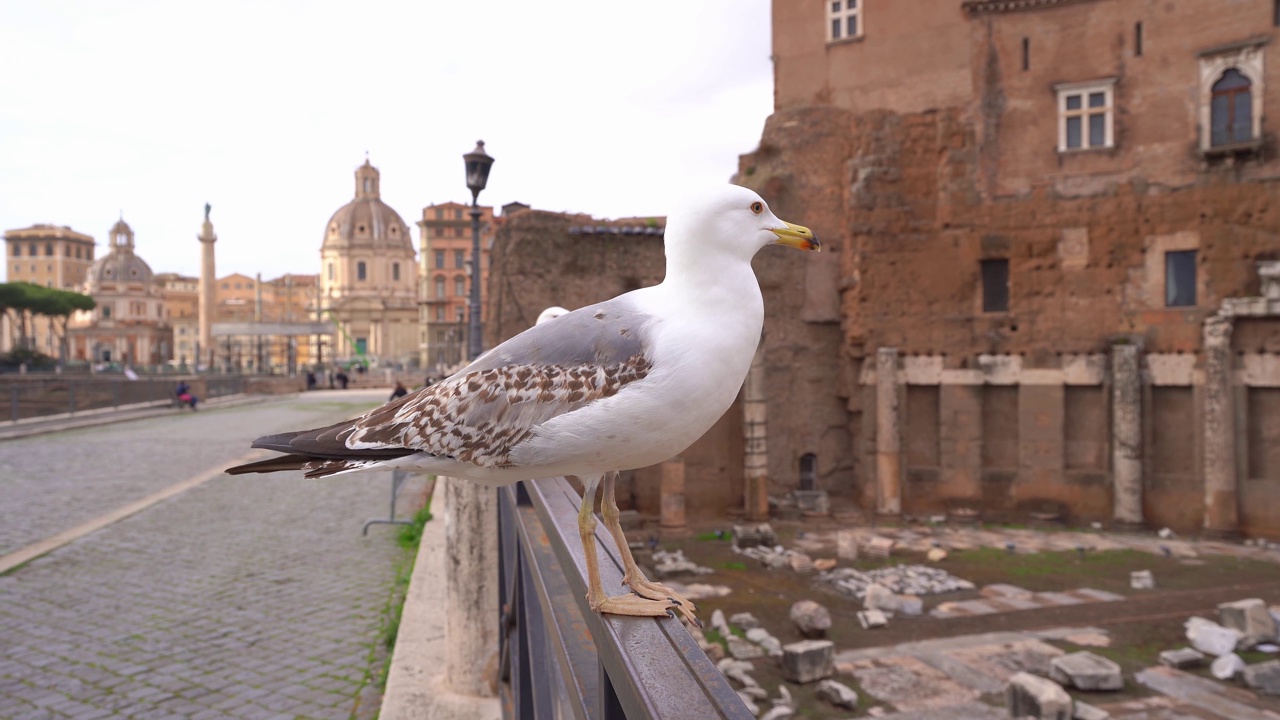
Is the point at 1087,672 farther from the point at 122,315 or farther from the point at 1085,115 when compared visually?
the point at 122,315

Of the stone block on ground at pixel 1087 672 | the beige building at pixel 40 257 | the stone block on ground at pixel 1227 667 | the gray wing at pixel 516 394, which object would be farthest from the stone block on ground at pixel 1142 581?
the beige building at pixel 40 257

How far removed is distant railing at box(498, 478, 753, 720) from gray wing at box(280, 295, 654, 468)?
51 cm

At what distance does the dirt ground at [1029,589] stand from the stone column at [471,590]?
4429mm

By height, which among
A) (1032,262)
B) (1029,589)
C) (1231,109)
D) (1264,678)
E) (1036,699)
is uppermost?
(1231,109)

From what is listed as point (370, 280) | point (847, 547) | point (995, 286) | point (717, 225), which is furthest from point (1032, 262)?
point (370, 280)

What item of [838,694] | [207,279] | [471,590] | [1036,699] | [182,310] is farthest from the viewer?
[182,310]

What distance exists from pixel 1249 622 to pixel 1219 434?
7387mm

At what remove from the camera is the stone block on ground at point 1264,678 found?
28.8 feet

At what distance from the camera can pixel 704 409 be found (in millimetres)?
1829

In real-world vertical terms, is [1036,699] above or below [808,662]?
above

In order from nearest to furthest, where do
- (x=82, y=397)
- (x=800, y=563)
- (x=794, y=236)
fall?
(x=794, y=236)
(x=800, y=563)
(x=82, y=397)

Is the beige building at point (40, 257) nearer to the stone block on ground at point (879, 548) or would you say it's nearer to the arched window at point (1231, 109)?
the stone block on ground at point (879, 548)

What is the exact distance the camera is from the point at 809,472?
19.7 metres

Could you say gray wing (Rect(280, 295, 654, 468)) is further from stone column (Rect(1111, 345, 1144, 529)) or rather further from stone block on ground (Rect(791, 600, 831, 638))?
stone column (Rect(1111, 345, 1144, 529))
